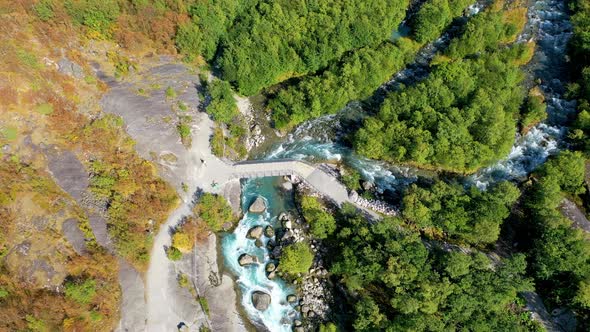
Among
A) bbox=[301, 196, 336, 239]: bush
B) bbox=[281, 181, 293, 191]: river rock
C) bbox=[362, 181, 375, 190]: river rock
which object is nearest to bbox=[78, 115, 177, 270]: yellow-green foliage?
bbox=[281, 181, 293, 191]: river rock

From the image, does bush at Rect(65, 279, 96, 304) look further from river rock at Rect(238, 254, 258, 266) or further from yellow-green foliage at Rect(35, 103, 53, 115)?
yellow-green foliage at Rect(35, 103, 53, 115)

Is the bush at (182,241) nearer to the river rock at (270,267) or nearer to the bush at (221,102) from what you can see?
the river rock at (270,267)

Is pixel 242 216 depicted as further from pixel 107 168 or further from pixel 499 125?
pixel 499 125

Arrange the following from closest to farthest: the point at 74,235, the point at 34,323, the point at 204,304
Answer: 1. the point at 34,323
2. the point at 74,235
3. the point at 204,304

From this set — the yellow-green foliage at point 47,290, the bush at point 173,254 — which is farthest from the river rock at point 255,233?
the yellow-green foliage at point 47,290

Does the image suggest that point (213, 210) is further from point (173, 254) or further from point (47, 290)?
point (47, 290)

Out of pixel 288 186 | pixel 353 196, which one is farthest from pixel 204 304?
pixel 353 196
